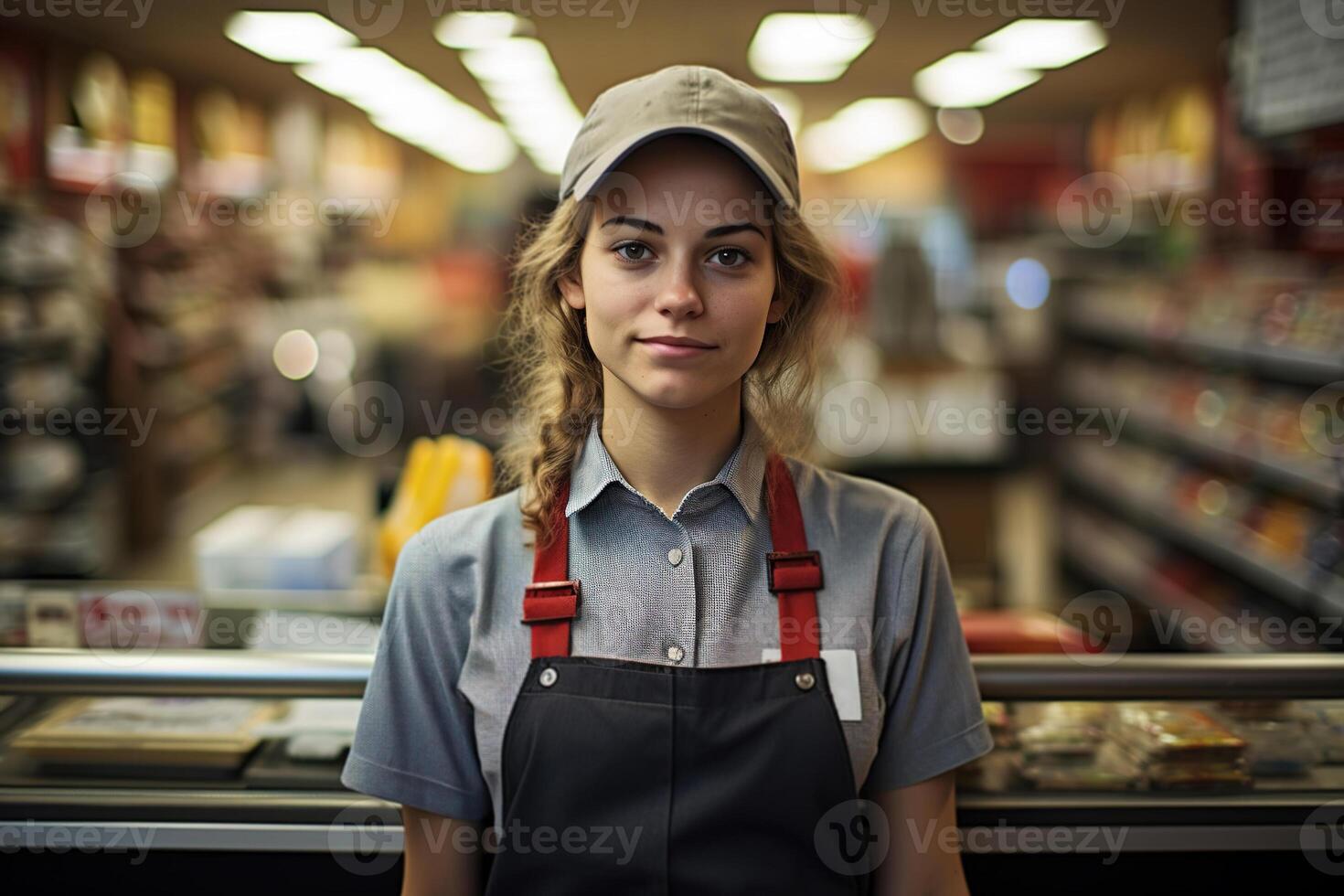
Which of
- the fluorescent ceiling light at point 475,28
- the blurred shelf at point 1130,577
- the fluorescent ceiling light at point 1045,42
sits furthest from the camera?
the fluorescent ceiling light at point 1045,42

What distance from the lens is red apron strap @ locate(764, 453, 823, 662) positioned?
1.42 m

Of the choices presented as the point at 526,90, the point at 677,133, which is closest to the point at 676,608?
the point at 677,133

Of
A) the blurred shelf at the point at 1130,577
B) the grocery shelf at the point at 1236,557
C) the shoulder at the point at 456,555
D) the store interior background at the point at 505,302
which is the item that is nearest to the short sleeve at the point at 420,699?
the shoulder at the point at 456,555

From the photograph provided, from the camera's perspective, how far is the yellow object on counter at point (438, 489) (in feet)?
7.61

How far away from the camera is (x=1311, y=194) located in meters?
4.77

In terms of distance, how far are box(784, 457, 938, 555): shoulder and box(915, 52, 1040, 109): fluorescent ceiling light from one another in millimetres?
Result: 5681

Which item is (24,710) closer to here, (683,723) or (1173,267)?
(683,723)

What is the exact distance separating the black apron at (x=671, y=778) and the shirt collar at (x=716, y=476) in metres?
0.22

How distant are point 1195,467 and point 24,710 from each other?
5.55m

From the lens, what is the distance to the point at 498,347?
203cm

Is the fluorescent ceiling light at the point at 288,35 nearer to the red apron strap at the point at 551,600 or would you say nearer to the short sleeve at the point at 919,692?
the red apron strap at the point at 551,600

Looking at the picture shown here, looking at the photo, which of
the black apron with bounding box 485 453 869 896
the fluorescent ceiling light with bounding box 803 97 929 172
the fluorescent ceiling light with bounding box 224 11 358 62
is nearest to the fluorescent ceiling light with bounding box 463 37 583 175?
the fluorescent ceiling light with bounding box 224 11 358 62

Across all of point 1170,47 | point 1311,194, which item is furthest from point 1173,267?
point 1311,194

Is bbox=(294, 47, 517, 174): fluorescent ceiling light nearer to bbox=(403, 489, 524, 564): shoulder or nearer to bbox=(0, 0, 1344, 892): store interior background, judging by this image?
bbox=(0, 0, 1344, 892): store interior background
